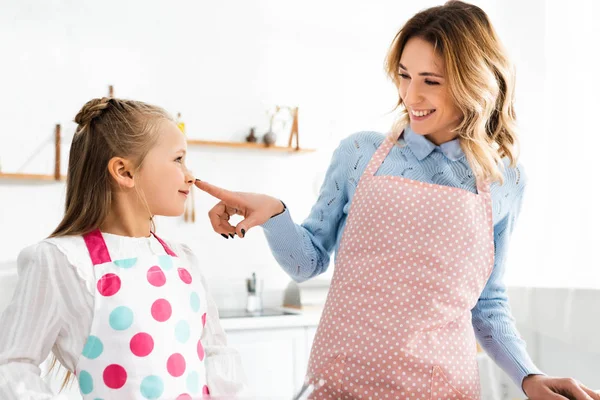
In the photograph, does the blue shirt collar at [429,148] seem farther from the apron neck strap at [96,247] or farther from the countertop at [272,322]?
the countertop at [272,322]

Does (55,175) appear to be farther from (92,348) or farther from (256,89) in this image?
(92,348)

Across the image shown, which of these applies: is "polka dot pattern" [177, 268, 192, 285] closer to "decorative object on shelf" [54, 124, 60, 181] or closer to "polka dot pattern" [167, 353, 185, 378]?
"polka dot pattern" [167, 353, 185, 378]

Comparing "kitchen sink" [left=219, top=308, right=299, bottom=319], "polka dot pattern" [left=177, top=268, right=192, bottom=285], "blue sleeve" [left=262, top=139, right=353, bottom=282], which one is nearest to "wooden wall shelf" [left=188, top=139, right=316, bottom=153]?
"kitchen sink" [left=219, top=308, right=299, bottom=319]

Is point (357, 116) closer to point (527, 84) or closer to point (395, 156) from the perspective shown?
point (527, 84)

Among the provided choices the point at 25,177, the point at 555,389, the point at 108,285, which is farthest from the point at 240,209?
the point at 25,177

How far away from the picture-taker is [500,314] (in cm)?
126

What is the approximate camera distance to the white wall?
284 cm

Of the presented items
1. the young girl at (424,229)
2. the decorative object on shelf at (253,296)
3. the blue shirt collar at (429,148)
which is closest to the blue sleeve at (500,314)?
the young girl at (424,229)

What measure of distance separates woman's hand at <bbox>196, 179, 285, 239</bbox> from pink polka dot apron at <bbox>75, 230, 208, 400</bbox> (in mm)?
113

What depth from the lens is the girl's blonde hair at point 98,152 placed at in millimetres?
1117

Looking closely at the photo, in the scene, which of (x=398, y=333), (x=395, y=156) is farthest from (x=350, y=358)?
(x=395, y=156)

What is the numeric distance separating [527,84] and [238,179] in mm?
1484

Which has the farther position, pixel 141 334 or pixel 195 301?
pixel 195 301

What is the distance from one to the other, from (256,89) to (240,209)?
7.39 feet
